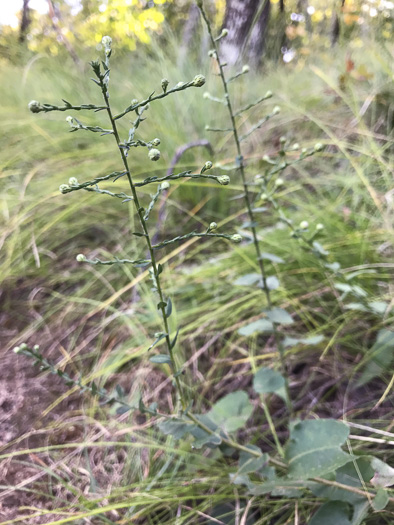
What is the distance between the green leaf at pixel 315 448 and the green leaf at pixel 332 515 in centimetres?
6

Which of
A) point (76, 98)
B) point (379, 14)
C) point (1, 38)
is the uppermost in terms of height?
point (1, 38)

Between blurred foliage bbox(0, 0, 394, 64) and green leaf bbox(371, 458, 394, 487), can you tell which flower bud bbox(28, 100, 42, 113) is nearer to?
green leaf bbox(371, 458, 394, 487)

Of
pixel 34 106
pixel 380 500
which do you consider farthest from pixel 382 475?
pixel 34 106

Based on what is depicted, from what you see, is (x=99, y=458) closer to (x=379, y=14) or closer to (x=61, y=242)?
(x=61, y=242)

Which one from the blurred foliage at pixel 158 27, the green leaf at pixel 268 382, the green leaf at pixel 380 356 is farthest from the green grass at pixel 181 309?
the blurred foliage at pixel 158 27

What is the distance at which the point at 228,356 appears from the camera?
0.92 m

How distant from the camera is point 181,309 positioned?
3.42 ft

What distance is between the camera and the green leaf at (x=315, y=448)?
481 mm

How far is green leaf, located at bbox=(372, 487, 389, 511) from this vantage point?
437mm

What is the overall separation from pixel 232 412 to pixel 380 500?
25cm

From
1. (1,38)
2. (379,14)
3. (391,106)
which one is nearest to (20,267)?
(391,106)

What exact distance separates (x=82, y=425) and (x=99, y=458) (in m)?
0.10

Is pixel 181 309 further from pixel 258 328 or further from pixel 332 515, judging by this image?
pixel 332 515

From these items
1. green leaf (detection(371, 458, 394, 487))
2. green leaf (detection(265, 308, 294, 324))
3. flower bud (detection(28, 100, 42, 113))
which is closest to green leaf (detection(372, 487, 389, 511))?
green leaf (detection(371, 458, 394, 487))
